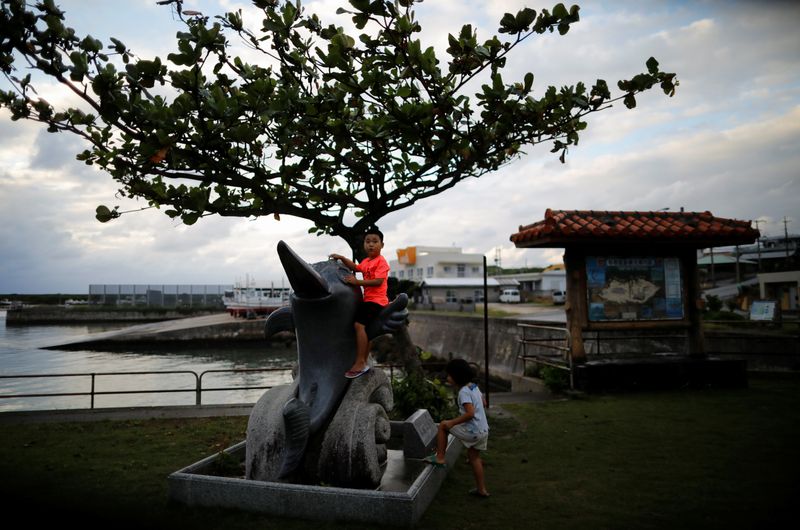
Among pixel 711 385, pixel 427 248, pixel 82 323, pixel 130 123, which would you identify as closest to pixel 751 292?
pixel 711 385

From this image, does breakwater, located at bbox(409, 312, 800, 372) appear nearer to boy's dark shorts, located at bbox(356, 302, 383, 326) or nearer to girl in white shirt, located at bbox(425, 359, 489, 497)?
girl in white shirt, located at bbox(425, 359, 489, 497)

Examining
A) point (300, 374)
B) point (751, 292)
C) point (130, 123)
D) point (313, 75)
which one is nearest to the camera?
point (130, 123)

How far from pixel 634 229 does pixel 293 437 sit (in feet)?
26.5

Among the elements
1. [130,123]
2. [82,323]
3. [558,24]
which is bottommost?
[82,323]

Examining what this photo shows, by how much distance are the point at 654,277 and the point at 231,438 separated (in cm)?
871

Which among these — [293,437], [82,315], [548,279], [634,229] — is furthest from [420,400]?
[82,315]

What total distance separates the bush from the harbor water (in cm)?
315

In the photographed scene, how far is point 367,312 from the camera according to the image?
521cm

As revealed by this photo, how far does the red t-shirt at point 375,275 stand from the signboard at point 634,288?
6393mm

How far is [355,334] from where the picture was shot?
17.0 feet

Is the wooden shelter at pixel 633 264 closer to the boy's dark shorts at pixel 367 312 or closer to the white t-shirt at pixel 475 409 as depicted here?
the boy's dark shorts at pixel 367 312

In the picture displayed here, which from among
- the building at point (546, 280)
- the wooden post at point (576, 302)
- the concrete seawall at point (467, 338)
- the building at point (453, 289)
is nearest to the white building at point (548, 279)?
the building at point (546, 280)

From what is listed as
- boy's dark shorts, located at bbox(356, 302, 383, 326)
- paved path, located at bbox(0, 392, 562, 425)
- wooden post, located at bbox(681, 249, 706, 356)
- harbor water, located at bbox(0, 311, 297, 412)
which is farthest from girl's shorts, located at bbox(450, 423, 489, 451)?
wooden post, located at bbox(681, 249, 706, 356)

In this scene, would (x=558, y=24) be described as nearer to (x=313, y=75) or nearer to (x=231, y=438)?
(x=313, y=75)
